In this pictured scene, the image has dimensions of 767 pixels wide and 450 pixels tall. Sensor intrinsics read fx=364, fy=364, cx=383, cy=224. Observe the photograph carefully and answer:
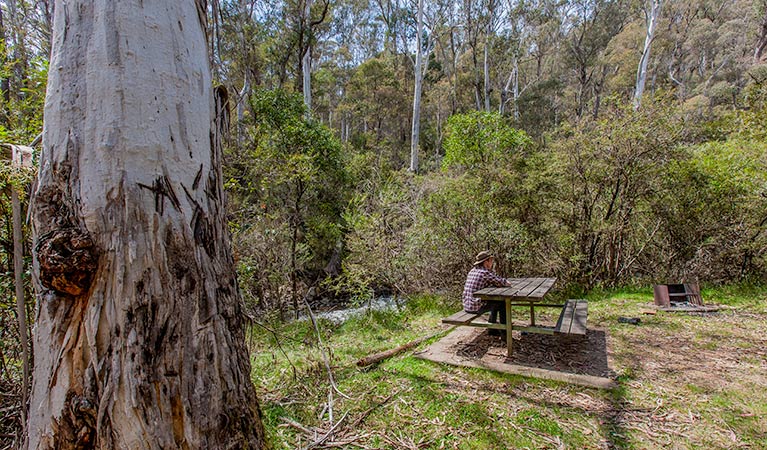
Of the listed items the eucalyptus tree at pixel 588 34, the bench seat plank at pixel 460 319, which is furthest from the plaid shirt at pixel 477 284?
the eucalyptus tree at pixel 588 34

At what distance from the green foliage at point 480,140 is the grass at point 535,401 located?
18.1 ft

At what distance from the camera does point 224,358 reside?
4.47 ft

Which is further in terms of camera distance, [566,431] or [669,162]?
[669,162]

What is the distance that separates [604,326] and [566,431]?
2957 millimetres

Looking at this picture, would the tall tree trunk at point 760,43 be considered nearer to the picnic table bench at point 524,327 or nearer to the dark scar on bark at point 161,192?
the picnic table bench at point 524,327

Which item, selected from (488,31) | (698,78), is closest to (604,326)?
(488,31)

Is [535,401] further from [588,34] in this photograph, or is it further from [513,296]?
[588,34]

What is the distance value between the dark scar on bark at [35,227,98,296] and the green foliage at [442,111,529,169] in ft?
27.3

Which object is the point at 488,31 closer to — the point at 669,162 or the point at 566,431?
the point at 669,162

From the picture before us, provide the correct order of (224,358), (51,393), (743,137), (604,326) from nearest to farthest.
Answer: (51,393) < (224,358) < (604,326) < (743,137)

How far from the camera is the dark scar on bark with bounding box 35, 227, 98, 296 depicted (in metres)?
1.14

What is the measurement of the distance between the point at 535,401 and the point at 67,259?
315 centimetres

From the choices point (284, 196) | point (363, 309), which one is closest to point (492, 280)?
point (363, 309)

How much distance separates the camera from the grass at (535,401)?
2438 mm
